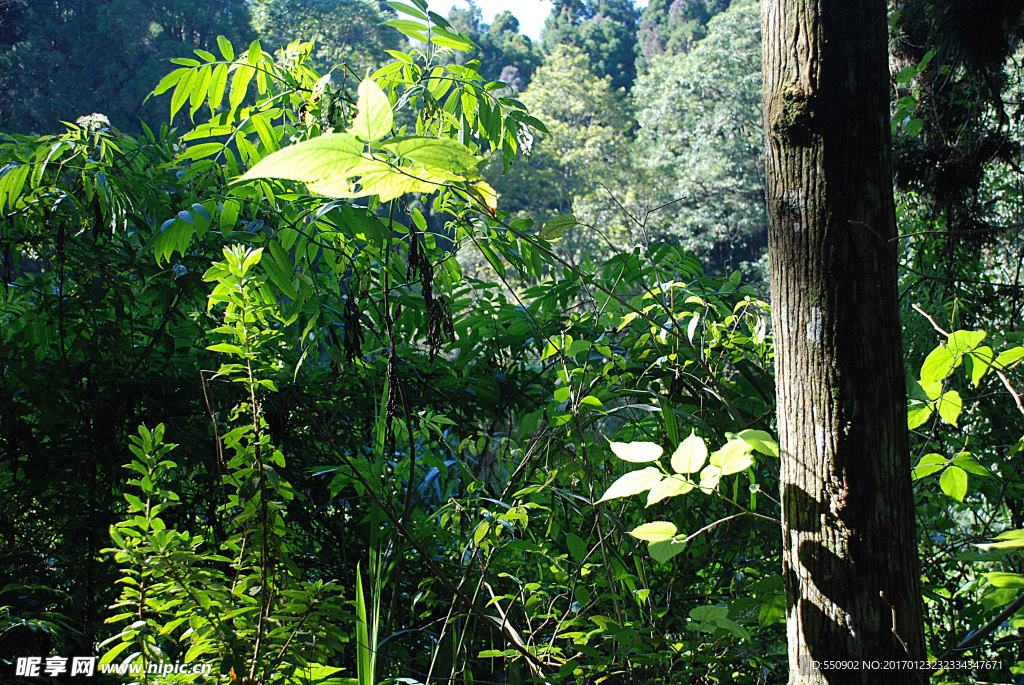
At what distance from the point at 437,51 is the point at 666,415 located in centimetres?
81

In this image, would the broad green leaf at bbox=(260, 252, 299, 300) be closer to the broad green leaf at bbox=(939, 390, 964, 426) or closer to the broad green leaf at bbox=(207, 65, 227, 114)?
the broad green leaf at bbox=(207, 65, 227, 114)

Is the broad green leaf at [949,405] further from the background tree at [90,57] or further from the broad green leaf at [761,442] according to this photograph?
the background tree at [90,57]

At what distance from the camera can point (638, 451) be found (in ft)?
2.04

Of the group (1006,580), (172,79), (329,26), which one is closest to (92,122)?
(172,79)

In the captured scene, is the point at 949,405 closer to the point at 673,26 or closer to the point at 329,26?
the point at 329,26

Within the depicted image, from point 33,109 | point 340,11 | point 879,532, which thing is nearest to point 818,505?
point 879,532

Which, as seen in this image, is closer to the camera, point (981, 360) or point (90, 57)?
point (981, 360)

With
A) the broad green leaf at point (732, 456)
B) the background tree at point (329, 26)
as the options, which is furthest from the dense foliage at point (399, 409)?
the background tree at point (329, 26)

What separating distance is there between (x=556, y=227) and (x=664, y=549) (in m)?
0.42

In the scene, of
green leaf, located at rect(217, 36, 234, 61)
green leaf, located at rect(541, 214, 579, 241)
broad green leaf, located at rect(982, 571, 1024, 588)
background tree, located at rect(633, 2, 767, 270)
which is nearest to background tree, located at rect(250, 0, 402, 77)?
background tree, located at rect(633, 2, 767, 270)

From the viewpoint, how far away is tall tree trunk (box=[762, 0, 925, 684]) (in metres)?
0.62

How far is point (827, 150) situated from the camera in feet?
2.15

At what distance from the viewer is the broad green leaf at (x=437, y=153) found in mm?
562

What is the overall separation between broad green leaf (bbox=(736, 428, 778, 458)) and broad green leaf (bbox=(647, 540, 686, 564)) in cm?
12
